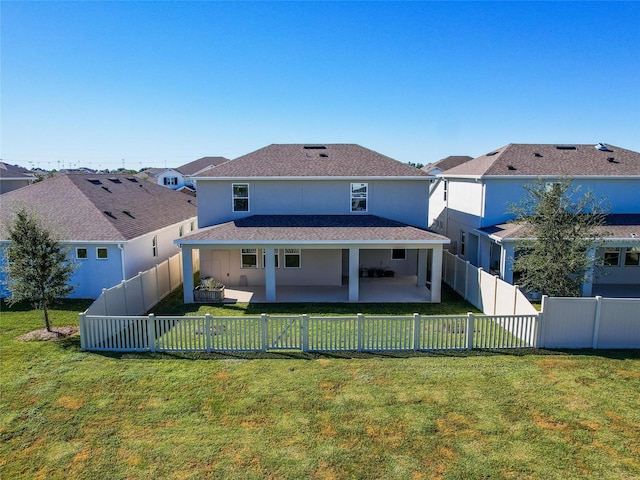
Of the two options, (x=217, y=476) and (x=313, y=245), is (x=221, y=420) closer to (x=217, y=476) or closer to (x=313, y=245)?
(x=217, y=476)

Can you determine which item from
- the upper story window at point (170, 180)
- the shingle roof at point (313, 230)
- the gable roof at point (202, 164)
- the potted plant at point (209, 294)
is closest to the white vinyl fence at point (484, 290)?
the shingle roof at point (313, 230)

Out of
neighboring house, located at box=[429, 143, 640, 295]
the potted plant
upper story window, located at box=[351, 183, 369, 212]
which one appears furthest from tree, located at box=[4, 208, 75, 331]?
neighboring house, located at box=[429, 143, 640, 295]

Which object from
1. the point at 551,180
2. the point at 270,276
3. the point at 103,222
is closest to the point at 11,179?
the point at 103,222

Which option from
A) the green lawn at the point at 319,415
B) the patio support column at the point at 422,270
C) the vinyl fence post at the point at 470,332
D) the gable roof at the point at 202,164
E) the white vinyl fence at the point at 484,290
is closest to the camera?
the green lawn at the point at 319,415

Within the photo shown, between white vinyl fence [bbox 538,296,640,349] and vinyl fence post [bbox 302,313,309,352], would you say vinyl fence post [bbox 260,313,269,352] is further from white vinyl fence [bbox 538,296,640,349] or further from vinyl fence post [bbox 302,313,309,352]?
white vinyl fence [bbox 538,296,640,349]

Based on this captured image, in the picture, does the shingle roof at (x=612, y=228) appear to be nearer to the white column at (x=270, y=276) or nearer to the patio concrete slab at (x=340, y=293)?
the patio concrete slab at (x=340, y=293)

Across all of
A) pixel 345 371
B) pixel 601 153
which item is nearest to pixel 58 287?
pixel 345 371
